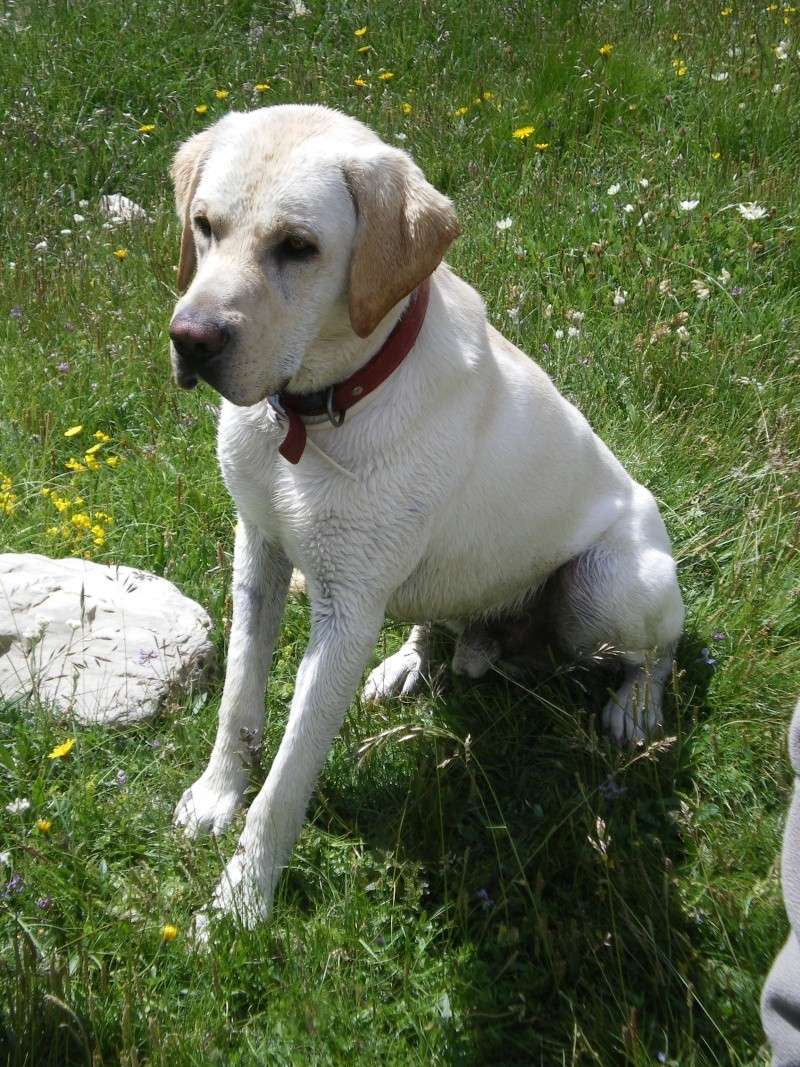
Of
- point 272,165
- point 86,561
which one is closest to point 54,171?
point 86,561

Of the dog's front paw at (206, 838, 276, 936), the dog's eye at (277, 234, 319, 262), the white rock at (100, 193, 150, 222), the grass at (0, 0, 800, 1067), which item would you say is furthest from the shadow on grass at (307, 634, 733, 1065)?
the white rock at (100, 193, 150, 222)

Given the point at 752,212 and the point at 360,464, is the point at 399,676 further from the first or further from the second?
the point at 752,212

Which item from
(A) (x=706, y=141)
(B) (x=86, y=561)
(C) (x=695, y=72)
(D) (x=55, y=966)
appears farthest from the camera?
(C) (x=695, y=72)

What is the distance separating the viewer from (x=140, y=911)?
8.32 ft

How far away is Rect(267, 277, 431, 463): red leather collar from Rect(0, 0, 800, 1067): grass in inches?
27.6

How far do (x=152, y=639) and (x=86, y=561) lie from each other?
1.39 ft

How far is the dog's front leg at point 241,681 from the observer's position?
2.85 meters

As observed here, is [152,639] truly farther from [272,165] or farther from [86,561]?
[272,165]

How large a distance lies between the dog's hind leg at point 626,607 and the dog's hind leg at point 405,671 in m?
0.43

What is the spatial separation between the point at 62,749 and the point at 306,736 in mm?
617

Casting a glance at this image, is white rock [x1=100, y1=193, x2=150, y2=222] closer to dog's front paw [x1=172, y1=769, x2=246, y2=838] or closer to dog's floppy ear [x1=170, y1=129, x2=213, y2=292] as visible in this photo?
dog's floppy ear [x1=170, y1=129, x2=213, y2=292]

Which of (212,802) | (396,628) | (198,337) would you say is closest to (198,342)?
(198,337)

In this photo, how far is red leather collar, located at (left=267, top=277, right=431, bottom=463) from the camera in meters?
2.53

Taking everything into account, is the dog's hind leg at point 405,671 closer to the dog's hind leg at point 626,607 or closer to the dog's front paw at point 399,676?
the dog's front paw at point 399,676
